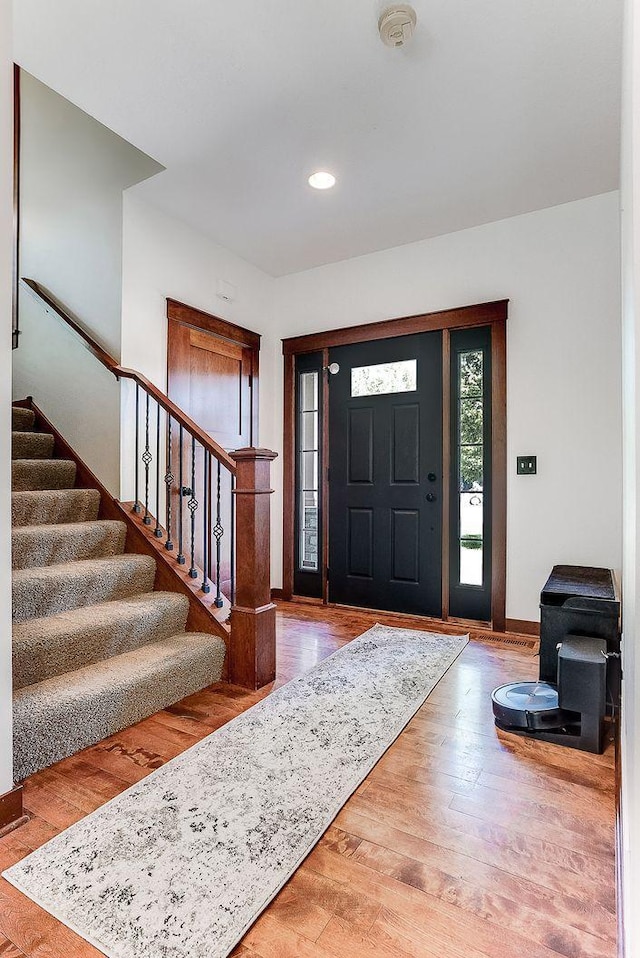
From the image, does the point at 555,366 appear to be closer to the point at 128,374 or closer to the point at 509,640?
the point at 509,640

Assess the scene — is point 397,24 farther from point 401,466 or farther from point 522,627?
point 522,627

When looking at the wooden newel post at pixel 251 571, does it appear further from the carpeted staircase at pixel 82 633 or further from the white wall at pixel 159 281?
the white wall at pixel 159 281

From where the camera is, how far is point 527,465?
3375 mm

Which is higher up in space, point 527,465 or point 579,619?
point 527,465

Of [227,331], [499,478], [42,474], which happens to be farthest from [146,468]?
[499,478]

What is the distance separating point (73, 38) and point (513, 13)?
1723 millimetres

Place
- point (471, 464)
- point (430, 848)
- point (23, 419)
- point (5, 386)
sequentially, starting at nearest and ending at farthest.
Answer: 1. point (430, 848)
2. point (5, 386)
3. point (23, 419)
4. point (471, 464)

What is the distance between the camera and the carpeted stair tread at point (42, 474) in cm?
299

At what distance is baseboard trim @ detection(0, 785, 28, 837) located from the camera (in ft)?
4.81

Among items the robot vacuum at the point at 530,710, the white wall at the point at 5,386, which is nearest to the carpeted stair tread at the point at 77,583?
the white wall at the point at 5,386

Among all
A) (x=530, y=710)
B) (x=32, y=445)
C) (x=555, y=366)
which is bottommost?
(x=530, y=710)

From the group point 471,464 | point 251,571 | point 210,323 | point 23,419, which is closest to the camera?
point 251,571

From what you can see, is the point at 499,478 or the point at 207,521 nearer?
the point at 207,521

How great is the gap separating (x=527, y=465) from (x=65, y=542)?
111 inches
